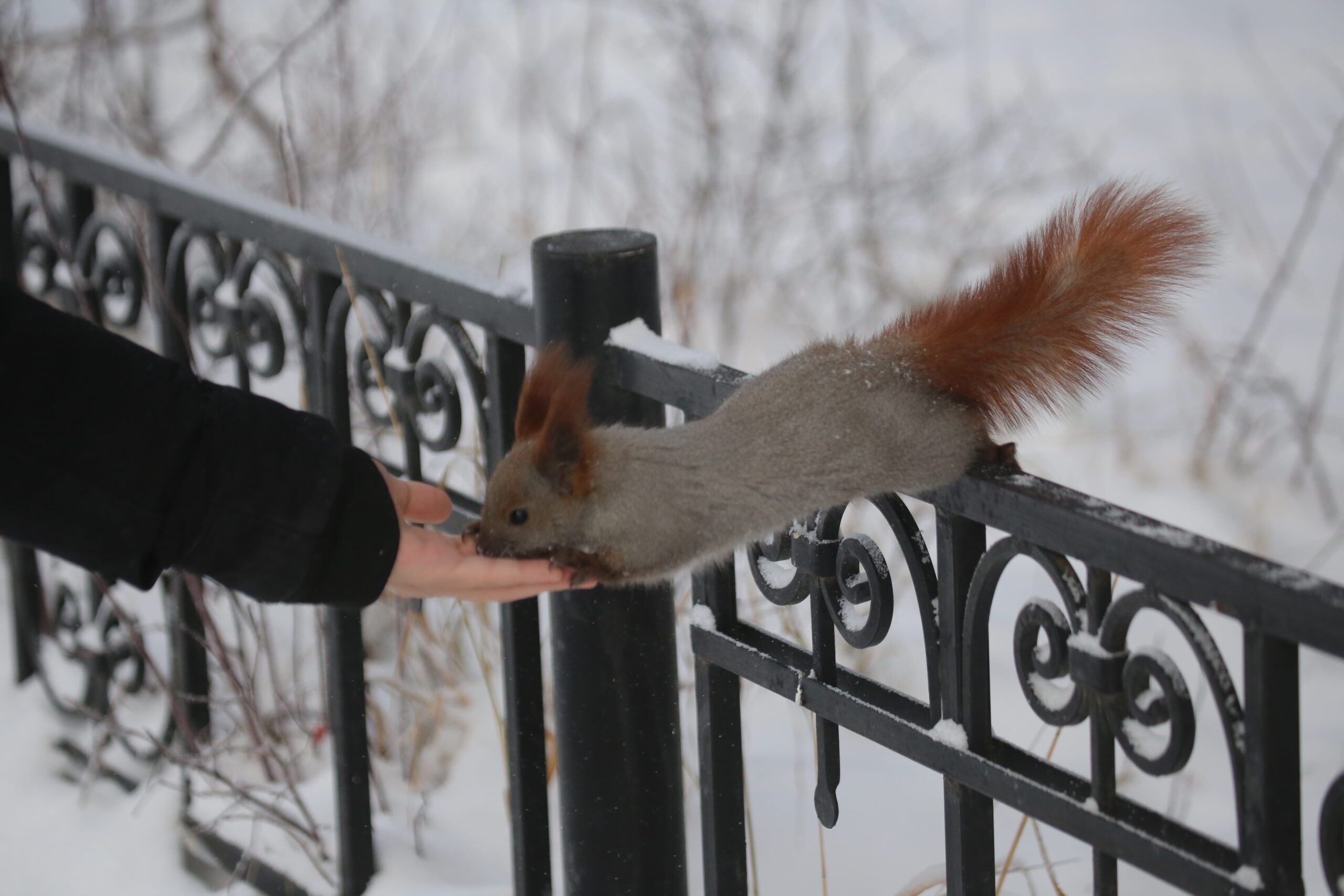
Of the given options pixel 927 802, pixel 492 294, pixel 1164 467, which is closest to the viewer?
pixel 492 294

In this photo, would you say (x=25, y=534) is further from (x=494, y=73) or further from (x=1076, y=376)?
(x=494, y=73)

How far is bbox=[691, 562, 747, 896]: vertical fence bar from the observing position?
1.53 metres

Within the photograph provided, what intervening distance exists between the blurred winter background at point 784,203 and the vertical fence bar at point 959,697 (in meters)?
0.33

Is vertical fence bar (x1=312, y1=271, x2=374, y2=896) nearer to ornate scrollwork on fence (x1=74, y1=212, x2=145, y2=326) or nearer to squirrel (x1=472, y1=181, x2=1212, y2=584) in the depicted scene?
squirrel (x1=472, y1=181, x2=1212, y2=584)

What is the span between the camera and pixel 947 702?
4.08ft

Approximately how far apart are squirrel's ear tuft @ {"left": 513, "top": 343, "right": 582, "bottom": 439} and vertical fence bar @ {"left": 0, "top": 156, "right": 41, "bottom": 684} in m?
1.51

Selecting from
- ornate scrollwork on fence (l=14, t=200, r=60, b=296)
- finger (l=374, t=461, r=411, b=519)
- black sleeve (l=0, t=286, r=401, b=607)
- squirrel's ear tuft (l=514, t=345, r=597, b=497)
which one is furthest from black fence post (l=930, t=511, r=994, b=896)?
ornate scrollwork on fence (l=14, t=200, r=60, b=296)

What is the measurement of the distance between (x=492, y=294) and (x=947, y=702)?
30.4 inches

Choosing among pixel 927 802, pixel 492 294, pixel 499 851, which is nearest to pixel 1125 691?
pixel 492 294

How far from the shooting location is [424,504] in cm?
170

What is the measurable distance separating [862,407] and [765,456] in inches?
4.7

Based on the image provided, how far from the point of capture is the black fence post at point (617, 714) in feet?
5.24

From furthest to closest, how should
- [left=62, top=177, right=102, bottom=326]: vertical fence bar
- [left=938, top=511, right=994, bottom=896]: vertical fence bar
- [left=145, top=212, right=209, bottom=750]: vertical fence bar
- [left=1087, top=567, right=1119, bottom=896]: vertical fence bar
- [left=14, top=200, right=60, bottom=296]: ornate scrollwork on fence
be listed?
[left=14, top=200, right=60, bottom=296]: ornate scrollwork on fence → [left=62, top=177, right=102, bottom=326]: vertical fence bar → [left=145, top=212, right=209, bottom=750]: vertical fence bar → [left=938, top=511, right=994, bottom=896]: vertical fence bar → [left=1087, top=567, right=1119, bottom=896]: vertical fence bar

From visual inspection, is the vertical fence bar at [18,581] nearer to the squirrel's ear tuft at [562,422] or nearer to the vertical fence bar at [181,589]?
the vertical fence bar at [181,589]
